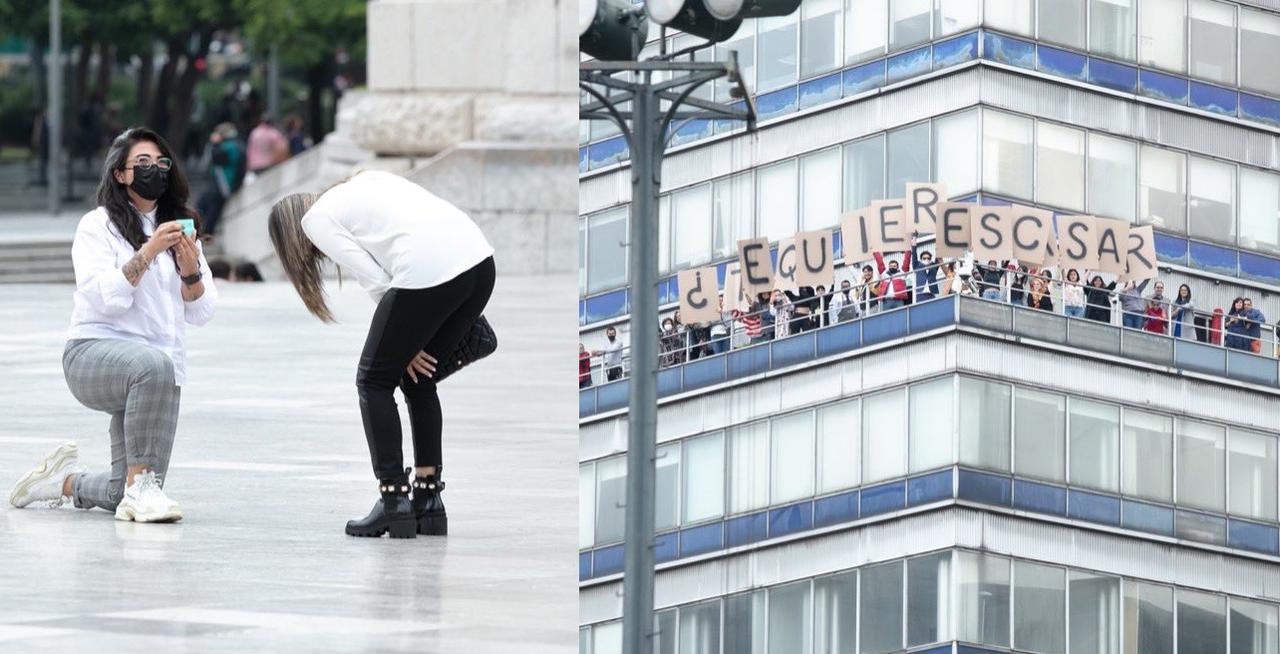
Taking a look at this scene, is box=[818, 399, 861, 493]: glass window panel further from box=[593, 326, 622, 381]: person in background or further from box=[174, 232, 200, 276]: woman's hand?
box=[174, 232, 200, 276]: woman's hand

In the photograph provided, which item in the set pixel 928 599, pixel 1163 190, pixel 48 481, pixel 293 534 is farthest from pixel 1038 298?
pixel 48 481

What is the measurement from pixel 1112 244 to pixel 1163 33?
1.70 ft

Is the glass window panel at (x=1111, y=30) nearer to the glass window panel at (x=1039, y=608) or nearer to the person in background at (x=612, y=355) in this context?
the glass window panel at (x=1039, y=608)

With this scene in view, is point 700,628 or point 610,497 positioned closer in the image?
point 700,628

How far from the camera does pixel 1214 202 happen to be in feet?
19.2

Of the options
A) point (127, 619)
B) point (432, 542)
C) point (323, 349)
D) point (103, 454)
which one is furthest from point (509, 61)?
point (127, 619)

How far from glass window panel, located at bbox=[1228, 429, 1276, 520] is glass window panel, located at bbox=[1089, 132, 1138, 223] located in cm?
62

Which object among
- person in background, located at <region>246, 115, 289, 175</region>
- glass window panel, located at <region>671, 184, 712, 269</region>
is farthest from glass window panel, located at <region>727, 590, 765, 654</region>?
person in background, located at <region>246, 115, 289, 175</region>

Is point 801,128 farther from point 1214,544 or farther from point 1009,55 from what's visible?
point 1214,544

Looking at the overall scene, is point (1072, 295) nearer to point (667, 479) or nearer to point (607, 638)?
point (667, 479)

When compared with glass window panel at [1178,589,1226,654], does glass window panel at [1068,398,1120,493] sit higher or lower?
higher

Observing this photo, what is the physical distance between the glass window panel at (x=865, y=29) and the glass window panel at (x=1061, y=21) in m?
0.37

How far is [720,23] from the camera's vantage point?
6.05 m

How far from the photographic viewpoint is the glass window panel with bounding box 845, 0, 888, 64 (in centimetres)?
585
